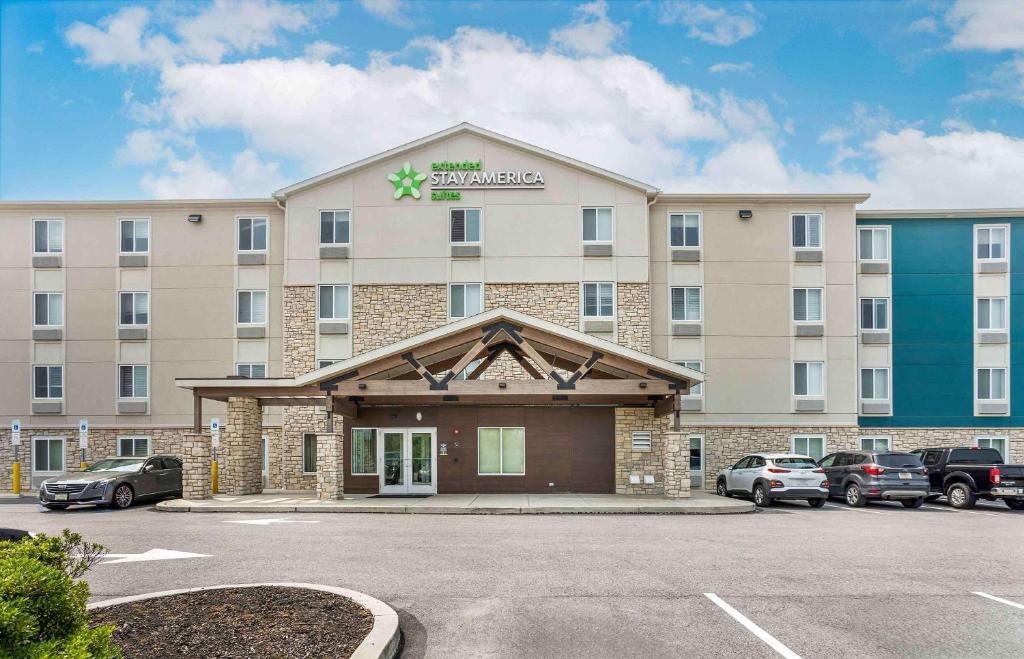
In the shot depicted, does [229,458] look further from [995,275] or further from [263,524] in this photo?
[995,275]

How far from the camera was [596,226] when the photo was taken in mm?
30672

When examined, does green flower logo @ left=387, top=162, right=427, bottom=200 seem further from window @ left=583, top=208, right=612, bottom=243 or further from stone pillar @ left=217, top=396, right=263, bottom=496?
stone pillar @ left=217, top=396, right=263, bottom=496

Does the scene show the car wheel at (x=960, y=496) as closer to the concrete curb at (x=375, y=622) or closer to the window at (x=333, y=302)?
the window at (x=333, y=302)

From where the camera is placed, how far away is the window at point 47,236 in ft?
106

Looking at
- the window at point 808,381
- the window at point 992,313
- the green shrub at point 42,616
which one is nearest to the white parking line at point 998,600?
the green shrub at point 42,616

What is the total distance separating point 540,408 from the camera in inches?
1085

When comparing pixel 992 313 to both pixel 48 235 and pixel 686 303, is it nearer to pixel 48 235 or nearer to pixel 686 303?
pixel 686 303

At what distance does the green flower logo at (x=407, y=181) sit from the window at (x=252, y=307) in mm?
6200

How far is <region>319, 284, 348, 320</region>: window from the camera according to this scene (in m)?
30.5

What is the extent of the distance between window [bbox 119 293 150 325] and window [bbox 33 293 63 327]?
2.32 meters

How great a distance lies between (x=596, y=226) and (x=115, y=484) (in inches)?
679

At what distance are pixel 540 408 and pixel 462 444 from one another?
2687 millimetres

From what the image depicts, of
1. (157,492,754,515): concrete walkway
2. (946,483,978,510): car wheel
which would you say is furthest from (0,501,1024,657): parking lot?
(946,483,978,510): car wheel

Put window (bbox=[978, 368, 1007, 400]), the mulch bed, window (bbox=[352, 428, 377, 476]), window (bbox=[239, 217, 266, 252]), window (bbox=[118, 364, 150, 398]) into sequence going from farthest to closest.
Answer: window (bbox=[978, 368, 1007, 400]) → window (bbox=[239, 217, 266, 252]) → window (bbox=[118, 364, 150, 398]) → window (bbox=[352, 428, 377, 476]) → the mulch bed
